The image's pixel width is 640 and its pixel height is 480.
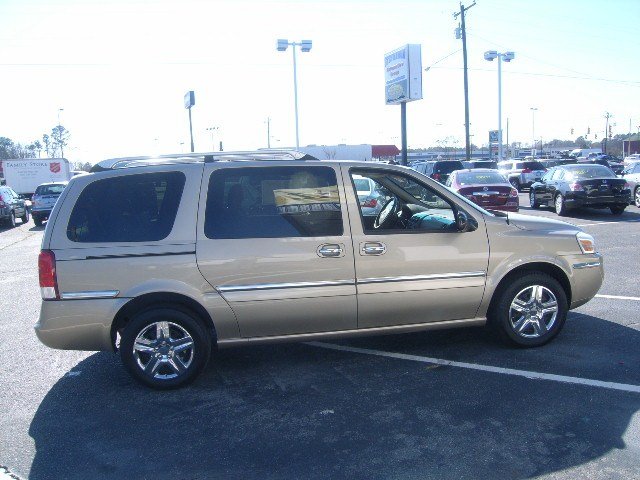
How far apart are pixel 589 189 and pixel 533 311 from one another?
12633mm

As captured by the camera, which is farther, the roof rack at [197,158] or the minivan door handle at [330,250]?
the roof rack at [197,158]

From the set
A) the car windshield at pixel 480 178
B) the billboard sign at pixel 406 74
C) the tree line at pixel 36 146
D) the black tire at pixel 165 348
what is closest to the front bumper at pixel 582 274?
the black tire at pixel 165 348

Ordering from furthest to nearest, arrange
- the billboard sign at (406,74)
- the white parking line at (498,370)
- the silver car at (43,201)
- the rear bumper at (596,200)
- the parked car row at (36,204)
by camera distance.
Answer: the billboard sign at (406,74), the silver car at (43,201), the parked car row at (36,204), the rear bumper at (596,200), the white parking line at (498,370)

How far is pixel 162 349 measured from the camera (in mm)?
4723

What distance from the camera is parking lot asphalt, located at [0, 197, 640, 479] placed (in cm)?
351

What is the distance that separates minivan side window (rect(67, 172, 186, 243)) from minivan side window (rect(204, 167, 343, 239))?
34 centimetres

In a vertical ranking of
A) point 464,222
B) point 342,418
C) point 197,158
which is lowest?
point 342,418

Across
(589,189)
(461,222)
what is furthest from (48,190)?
(461,222)

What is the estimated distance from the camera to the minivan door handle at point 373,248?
4887mm

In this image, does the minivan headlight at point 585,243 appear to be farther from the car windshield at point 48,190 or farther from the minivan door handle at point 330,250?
the car windshield at point 48,190

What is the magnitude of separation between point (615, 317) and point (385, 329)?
9.75 feet

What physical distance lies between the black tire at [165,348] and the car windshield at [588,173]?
15224 millimetres

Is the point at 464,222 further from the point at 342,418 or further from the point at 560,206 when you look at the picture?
the point at 560,206

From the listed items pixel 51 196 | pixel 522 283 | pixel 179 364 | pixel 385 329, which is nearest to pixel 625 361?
pixel 522 283
